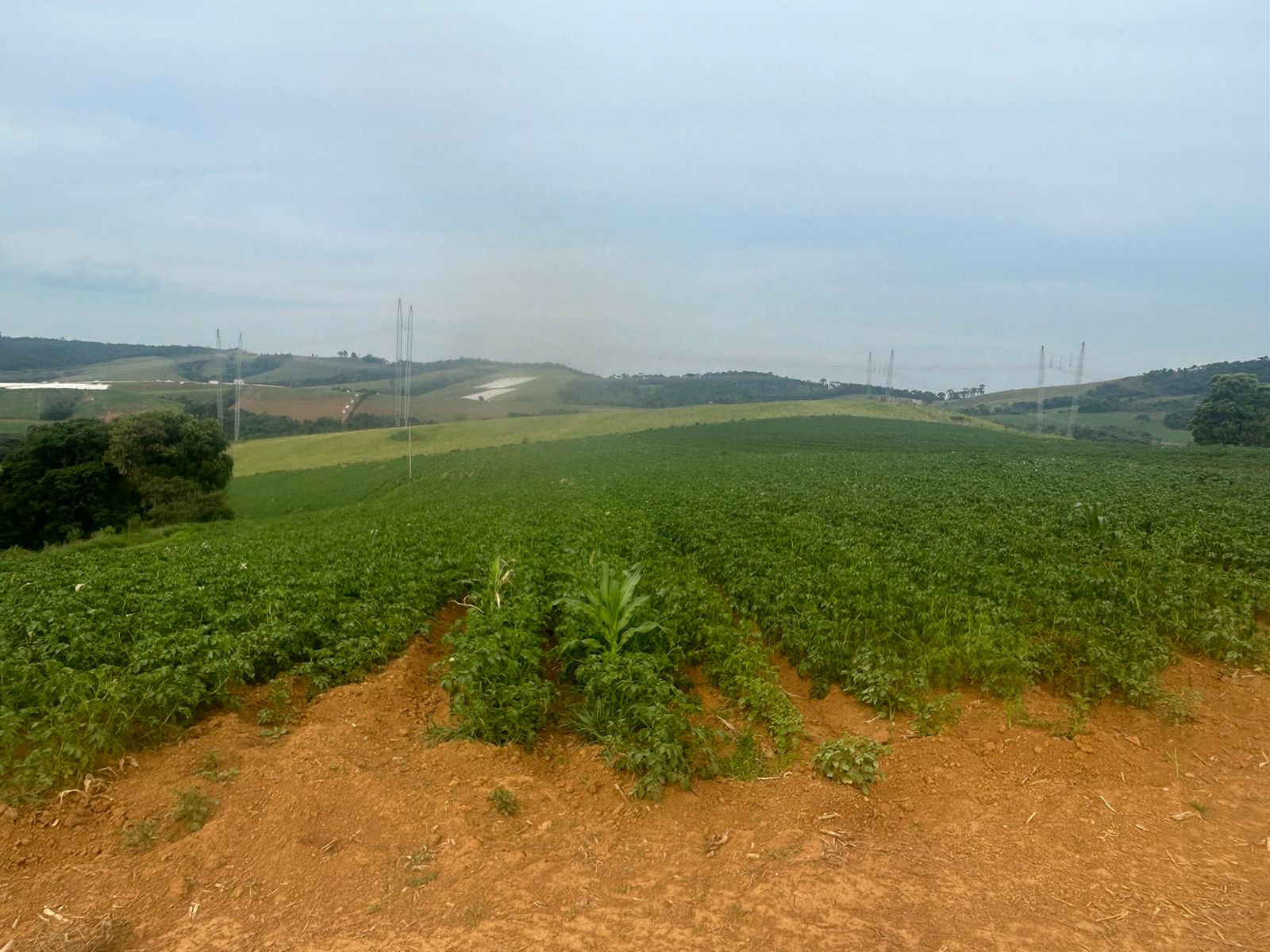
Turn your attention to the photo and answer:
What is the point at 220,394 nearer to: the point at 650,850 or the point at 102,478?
the point at 102,478

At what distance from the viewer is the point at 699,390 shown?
89062 mm

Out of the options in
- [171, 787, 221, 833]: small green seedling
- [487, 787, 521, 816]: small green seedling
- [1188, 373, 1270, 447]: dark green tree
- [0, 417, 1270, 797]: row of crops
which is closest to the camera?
[171, 787, 221, 833]: small green seedling

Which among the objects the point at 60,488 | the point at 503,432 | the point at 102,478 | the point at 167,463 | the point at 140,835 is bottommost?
the point at 60,488

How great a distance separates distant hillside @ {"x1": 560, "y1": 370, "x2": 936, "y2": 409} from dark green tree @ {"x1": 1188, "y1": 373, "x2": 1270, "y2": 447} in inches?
1557

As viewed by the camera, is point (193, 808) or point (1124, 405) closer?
point (193, 808)

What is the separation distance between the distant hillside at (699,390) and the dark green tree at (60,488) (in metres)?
36.6

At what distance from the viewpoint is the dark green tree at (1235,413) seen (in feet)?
169

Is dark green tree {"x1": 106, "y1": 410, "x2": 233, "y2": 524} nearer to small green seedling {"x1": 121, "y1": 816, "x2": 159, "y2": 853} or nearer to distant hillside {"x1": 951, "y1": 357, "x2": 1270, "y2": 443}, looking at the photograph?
small green seedling {"x1": 121, "y1": 816, "x2": 159, "y2": 853}

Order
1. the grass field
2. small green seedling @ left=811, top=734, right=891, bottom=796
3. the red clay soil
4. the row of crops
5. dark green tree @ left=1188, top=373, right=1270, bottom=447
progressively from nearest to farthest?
the red clay soil < small green seedling @ left=811, top=734, right=891, bottom=796 < the row of crops < dark green tree @ left=1188, top=373, right=1270, bottom=447 < the grass field

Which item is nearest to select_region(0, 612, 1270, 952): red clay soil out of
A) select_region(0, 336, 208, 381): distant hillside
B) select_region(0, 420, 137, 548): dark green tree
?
select_region(0, 420, 137, 548): dark green tree

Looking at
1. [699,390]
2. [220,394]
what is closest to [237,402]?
[220,394]

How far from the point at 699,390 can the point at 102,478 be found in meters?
62.8

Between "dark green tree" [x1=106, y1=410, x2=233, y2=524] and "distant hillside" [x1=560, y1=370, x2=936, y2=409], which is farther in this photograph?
"distant hillside" [x1=560, y1=370, x2=936, y2=409]

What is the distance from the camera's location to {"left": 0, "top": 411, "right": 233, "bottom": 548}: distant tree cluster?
34750 mm
